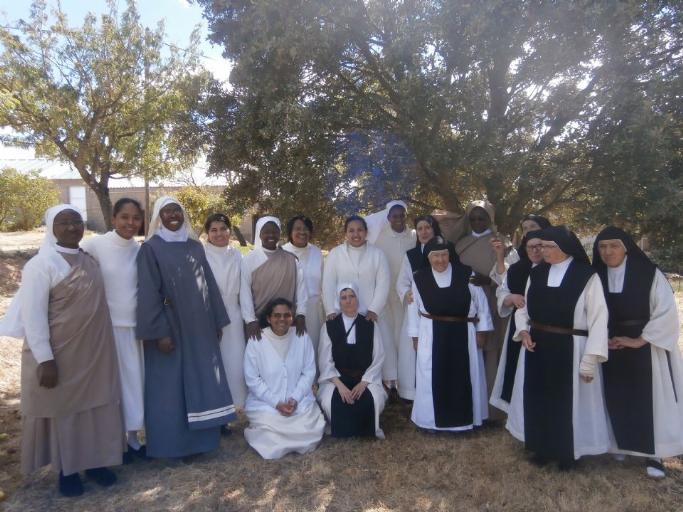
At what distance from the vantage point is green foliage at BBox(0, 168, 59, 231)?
20547mm

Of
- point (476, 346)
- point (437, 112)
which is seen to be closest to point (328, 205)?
point (437, 112)

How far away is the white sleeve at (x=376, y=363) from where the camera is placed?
4.77 metres

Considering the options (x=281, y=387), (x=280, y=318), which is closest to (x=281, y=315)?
(x=280, y=318)

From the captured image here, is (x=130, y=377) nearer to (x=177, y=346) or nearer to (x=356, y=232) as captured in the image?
(x=177, y=346)

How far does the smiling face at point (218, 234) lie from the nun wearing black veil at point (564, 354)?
246 centimetres

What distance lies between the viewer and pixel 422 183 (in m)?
5.83

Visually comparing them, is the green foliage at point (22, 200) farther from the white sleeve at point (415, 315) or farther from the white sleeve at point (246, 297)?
the white sleeve at point (415, 315)

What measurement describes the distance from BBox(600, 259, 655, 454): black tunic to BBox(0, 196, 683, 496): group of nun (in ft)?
0.03

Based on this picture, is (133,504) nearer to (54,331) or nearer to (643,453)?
(54,331)

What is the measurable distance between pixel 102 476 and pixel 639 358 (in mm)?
3811

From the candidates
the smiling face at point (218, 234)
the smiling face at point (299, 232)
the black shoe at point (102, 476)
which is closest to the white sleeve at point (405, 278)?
the smiling face at point (299, 232)

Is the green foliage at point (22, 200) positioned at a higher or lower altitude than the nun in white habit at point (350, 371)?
higher

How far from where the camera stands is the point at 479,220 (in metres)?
5.01

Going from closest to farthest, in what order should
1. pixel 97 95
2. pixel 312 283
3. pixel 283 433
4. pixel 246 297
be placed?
pixel 283 433, pixel 246 297, pixel 312 283, pixel 97 95
